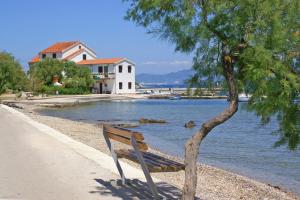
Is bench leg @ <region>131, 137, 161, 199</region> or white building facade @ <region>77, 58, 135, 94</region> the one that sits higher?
white building facade @ <region>77, 58, 135, 94</region>

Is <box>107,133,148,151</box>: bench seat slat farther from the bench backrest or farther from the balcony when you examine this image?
the balcony

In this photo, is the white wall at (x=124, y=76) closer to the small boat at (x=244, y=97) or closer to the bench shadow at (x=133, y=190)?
the bench shadow at (x=133, y=190)

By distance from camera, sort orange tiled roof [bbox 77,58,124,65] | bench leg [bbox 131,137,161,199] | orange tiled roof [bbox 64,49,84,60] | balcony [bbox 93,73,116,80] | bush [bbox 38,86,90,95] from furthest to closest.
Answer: orange tiled roof [bbox 64,49,84,60], orange tiled roof [bbox 77,58,124,65], balcony [bbox 93,73,116,80], bush [bbox 38,86,90,95], bench leg [bbox 131,137,161,199]

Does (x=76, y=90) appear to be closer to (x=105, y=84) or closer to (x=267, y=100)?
(x=105, y=84)

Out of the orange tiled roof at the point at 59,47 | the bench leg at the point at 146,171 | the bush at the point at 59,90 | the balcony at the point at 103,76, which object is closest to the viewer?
the bench leg at the point at 146,171

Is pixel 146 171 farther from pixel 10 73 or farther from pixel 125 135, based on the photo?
pixel 10 73

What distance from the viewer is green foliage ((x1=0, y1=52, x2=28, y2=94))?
66938 mm

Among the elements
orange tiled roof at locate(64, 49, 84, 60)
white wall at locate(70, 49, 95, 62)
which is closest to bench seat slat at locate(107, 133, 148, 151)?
orange tiled roof at locate(64, 49, 84, 60)

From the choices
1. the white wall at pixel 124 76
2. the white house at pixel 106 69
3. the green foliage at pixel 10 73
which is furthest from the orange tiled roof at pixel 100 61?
the green foliage at pixel 10 73

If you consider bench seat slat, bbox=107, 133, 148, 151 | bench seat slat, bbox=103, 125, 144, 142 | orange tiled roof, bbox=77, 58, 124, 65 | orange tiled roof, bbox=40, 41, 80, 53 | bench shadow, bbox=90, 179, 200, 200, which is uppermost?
orange tiled roof, bbox=40, 41, 80, 53

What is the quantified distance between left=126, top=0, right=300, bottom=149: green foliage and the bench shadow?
2421 millimetres

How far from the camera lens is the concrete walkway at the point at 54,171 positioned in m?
8.61

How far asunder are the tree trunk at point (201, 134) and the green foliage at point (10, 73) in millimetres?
62163

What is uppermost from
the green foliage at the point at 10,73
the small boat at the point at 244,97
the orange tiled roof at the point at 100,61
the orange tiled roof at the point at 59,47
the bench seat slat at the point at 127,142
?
the orange tiled roof at the point at 59,47
